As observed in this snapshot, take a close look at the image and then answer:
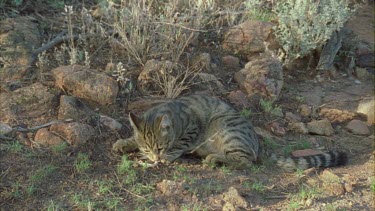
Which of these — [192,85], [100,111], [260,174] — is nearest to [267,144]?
[260,174]

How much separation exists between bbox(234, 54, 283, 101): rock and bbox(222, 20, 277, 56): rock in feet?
1.96

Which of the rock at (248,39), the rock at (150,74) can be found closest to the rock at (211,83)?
the rock at (150,74)

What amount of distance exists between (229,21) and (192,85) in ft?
5.04

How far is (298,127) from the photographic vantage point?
20.3 feet

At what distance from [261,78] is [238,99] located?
0.41 metres

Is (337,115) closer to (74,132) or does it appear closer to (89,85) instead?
(89,85)

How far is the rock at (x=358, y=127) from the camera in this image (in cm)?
623

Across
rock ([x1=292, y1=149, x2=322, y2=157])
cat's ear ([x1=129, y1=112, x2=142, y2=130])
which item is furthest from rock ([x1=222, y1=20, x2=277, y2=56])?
cat's ear ([x1=129, y1=112, x2=142, y2=130])

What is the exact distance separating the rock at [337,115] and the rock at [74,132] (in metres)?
2.72

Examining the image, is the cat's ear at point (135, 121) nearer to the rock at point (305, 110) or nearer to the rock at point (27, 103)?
the rock at point (27, 103)

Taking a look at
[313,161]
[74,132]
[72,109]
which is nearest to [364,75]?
[313,161]

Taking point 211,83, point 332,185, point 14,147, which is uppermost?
point 211,83

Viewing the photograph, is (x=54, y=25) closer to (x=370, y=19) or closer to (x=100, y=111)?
(x=100, y=111)

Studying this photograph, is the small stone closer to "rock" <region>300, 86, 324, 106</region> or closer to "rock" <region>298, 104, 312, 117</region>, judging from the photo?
"rock" <region>298, 104, 312, 117</region>
